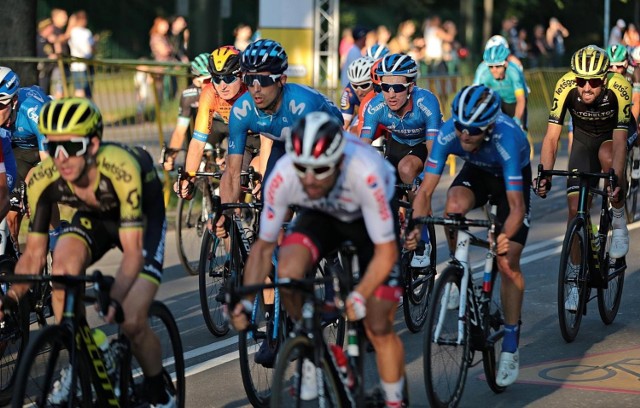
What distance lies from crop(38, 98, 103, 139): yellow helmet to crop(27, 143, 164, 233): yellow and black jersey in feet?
0.55

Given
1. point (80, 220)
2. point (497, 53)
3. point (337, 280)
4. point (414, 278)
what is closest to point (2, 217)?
point (80, 220)

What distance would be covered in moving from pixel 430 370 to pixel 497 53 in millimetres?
11108

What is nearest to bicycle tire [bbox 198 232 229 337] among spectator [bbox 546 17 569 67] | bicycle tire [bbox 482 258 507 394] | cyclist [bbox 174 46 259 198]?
cyclist [bbox 174 46 259 198]

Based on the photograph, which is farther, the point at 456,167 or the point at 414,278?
the point at 456,167

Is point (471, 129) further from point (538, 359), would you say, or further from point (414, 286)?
point (414, 286)

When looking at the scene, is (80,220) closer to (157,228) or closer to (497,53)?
(157,228)

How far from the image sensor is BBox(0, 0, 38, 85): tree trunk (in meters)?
15.0

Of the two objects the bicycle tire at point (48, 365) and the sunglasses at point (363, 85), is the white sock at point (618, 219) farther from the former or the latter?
the bicycle tire at point (48, 365)

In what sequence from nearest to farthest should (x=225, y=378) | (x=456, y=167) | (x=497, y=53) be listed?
(x=225, y=378) < (x=497, y=53) < (x=456, y=167)

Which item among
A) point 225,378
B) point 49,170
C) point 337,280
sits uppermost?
point 49,170

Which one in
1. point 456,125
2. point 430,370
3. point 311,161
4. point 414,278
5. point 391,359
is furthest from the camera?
point 414,278

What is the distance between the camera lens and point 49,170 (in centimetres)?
652

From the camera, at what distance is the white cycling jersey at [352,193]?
243 inches

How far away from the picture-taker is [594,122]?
10.4 metres
